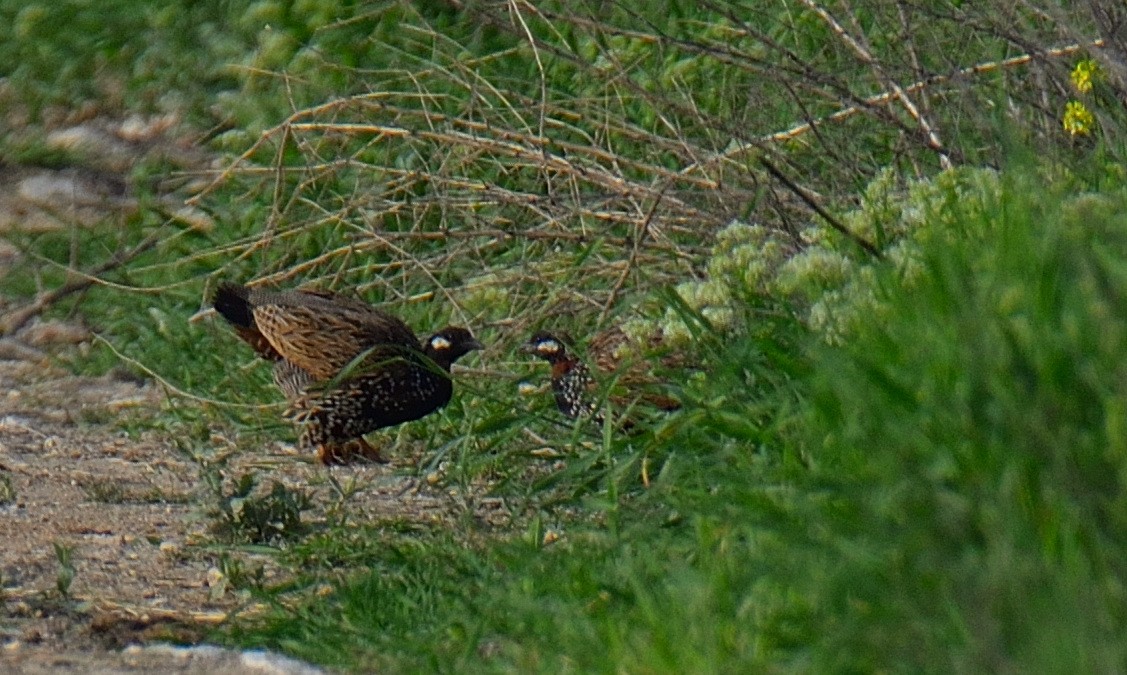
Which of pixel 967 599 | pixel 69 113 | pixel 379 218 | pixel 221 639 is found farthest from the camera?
pixel 69 113

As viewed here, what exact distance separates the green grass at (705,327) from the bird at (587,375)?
14cm

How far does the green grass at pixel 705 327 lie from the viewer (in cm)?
347

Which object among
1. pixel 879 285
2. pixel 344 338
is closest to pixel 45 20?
pixel 344 338

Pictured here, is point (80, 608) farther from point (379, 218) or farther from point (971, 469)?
point (379, 218)

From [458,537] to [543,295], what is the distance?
75.4 inches

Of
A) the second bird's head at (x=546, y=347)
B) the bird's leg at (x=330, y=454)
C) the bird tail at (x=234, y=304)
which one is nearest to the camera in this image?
the second bird's head at (x=546, y=347)

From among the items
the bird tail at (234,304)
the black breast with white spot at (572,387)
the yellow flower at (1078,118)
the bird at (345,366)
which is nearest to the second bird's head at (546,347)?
the black breast with white spot at (572,387)

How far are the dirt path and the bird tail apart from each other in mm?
573

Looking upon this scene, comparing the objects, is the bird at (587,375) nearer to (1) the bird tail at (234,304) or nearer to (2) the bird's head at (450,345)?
(2) the bird's head at (450,345)

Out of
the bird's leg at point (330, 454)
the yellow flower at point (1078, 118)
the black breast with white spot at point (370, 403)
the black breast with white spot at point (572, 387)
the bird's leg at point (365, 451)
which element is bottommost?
the bird's leg at point (365, 451)

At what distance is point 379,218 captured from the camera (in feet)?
26.7

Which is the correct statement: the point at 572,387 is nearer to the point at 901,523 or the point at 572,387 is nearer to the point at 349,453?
the point at 349,453

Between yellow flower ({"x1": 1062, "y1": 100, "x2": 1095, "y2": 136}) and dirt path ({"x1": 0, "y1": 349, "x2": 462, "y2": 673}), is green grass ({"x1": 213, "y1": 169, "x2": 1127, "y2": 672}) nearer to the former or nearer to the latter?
dirt path ({"x1": 0, "y1": 349, "x2": 462, "y2": 673})

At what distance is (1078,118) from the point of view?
19.9ft
